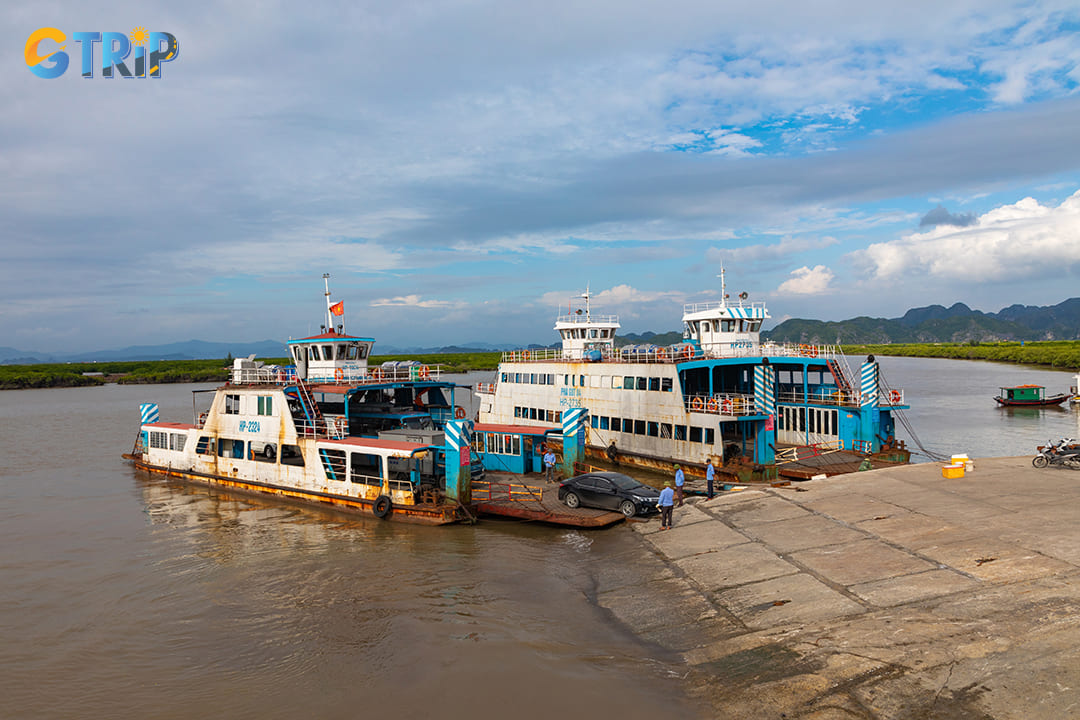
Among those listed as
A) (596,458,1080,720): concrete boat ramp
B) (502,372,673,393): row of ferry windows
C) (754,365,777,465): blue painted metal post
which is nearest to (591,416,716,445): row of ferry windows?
(502,372,673,393): row of ferry windows

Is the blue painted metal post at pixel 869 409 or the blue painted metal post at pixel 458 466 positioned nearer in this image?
the blue painted metal post at pixel 458 466

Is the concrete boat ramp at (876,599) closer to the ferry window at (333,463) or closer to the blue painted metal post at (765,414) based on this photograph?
the blue painted metal post at (765,414)

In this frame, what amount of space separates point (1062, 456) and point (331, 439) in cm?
2756

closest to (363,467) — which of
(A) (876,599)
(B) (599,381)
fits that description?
(B) (599,381)

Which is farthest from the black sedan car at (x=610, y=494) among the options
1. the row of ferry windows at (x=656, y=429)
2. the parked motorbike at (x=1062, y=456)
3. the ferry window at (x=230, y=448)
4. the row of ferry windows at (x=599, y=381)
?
the ferry window at (x=230, y=448)

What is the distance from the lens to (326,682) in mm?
12898

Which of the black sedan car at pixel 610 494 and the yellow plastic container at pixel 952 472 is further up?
the yellow plastic container at pixel 952 472

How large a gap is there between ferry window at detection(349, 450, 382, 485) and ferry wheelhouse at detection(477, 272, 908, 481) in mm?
14934

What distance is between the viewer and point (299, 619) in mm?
16031

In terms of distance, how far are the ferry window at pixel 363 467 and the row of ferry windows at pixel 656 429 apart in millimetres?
15310

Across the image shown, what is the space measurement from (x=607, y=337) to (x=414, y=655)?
3341 centimetres

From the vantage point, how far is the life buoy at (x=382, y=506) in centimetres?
2398

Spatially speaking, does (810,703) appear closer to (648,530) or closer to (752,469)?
(648,530)

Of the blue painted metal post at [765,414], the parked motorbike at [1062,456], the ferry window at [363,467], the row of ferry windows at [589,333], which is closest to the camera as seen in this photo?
the parked motorbike at [1062,456]
